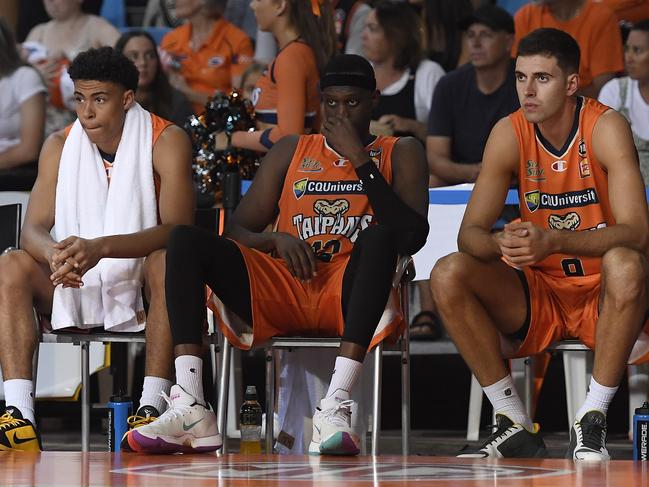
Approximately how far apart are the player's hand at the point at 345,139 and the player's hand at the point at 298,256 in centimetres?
37

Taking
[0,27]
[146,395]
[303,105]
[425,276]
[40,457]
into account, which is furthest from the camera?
[0,27]

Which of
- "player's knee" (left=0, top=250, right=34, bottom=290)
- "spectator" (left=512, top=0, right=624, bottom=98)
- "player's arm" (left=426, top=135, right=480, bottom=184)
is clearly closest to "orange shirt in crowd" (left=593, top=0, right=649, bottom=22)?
"spectator" (left=512, top=0, right=624, bottom=98)

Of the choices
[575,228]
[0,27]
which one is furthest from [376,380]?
[0,27]

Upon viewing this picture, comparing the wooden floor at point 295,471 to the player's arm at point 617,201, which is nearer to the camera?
the wooden floor at point 295,471

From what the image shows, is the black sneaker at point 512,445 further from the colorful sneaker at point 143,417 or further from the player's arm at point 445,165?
the player's arm at point 445,165

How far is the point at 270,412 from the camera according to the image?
502 centimetres

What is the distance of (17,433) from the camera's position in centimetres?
445

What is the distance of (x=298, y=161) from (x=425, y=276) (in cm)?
79

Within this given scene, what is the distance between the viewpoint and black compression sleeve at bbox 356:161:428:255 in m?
4.64

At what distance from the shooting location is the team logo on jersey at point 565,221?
183 inches

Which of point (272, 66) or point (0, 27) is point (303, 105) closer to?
point (272, 66)

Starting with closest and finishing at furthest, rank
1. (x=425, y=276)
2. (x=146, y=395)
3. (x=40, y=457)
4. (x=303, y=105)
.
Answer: (x=40, y=457) < (x=146, y=395) < (x=425, y=276) < (x=303, y=105)

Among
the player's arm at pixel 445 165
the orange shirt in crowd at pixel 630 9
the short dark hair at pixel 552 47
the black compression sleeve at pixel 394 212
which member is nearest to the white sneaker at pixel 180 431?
the black compression sleeve at pixel 394 212

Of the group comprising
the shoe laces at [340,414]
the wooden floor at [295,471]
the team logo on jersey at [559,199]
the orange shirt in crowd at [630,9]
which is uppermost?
the orange shirt in crowd at [630,9]
